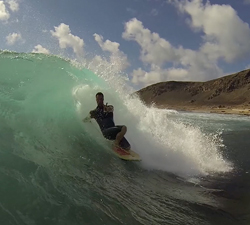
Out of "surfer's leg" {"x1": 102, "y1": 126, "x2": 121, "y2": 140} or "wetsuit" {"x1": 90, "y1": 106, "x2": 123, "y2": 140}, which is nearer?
"surfer's leg" {"x1": 102, "y1": 126, "x2": 121, "y2": 140}

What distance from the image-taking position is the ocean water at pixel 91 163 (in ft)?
15.6

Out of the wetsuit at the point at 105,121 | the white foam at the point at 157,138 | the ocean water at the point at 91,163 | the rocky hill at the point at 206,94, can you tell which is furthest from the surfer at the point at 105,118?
the rocky hill at the point at 206,94

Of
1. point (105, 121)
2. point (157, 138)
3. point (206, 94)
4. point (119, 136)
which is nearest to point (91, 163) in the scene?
point (119, 136)

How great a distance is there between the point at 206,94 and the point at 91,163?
141 meters

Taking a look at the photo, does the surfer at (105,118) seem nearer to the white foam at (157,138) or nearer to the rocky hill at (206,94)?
the white foam at (157,138)

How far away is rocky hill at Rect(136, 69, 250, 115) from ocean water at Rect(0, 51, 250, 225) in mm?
93639

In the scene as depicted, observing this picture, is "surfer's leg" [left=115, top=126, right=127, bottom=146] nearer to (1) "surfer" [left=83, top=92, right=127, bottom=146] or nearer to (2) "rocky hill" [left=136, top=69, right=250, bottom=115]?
(1) "surfer" [left=83, top=92, right=127, bottom=146]

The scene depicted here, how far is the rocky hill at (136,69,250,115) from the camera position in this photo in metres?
119

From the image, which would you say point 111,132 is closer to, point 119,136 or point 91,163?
point 119,136

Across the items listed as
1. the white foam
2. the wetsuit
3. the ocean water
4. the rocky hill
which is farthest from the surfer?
the rocky hill

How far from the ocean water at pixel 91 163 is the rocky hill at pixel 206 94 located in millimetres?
93639

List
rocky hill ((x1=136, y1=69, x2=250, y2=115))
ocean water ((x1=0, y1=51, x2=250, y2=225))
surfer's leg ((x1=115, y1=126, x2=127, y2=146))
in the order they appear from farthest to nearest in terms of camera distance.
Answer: rocky hill ((x1=136, y1=69, x2=250, y2=115))
surfer's leg ((x1=115, y1=126, x2=127, y2=146))
ocean water ((x1=0, y1=51, x2=250, y2=225))

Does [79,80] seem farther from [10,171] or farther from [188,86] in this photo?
[188,86]

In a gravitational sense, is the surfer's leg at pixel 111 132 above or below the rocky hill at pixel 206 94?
below
